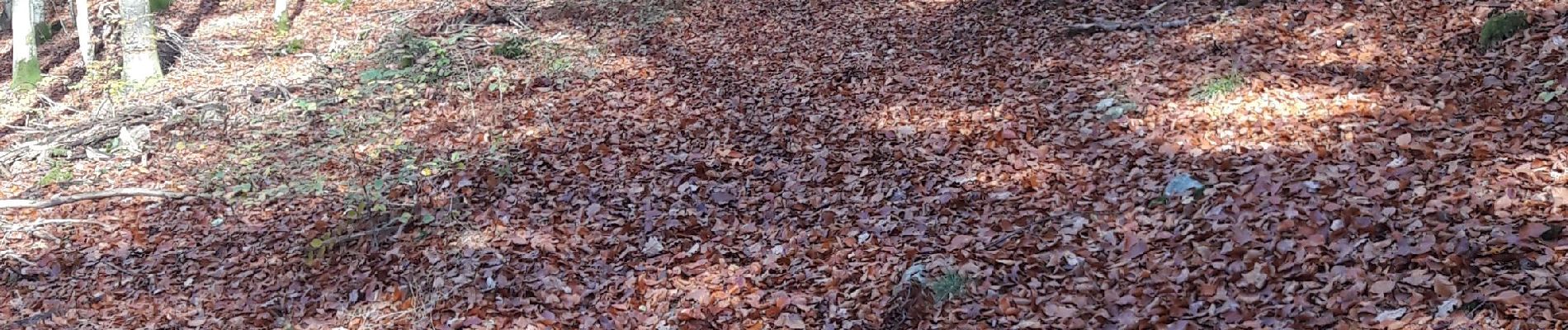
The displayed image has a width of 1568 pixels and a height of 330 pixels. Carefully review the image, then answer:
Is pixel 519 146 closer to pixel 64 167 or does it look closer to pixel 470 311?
pixel 470 311

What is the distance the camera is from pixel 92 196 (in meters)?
8.50

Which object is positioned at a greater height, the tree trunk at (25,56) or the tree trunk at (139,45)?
the tree trunk at (139,45)

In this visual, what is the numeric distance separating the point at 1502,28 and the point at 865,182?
4697mm

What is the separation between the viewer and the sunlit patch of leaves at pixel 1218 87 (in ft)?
24.5

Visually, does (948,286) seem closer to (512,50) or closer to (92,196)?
(92,196)

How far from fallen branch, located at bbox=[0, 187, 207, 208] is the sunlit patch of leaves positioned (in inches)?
324

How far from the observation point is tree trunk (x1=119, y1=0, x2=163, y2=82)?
11.9 metres

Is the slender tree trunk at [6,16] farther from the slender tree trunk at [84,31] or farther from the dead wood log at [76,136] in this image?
the dead wood log at [76,136]

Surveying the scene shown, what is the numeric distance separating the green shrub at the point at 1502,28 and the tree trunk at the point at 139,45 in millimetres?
13596

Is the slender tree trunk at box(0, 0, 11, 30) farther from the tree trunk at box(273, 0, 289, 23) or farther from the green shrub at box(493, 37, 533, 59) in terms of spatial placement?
the green shrub at box(493, 37, 533, 59)

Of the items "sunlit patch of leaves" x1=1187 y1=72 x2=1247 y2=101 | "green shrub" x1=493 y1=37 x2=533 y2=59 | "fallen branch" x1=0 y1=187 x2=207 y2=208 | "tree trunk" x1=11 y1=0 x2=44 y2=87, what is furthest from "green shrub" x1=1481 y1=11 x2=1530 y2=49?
"tree trunk" x1=11 y1=0 x2=44 y2=87

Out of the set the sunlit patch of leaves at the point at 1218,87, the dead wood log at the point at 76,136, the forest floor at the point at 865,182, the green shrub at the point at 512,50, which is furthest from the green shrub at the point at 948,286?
the dead wood log at the point at 76,136

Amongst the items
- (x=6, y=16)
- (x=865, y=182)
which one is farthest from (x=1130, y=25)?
(x=6, y=16)

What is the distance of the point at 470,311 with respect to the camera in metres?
6.20
